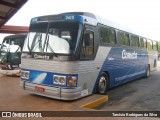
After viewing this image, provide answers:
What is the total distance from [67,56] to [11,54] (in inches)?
327

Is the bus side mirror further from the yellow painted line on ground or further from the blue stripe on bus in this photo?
the yellow painted line on ground

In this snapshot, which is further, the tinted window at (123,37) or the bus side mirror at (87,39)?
the tinted window at (123,37)

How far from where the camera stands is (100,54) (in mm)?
8992

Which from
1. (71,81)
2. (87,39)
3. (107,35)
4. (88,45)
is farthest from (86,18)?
(71,81)

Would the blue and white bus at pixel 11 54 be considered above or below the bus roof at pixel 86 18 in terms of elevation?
below

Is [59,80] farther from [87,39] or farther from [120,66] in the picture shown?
[120,66]

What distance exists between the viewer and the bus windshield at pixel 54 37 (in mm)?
7344

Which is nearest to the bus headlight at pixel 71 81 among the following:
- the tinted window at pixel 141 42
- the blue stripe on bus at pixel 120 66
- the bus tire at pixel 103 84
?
the blue stripe on bus at pixel 120 66

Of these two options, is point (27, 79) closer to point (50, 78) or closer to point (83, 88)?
point (50, 78)

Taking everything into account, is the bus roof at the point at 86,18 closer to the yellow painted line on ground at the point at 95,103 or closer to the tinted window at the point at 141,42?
the yellow painted line on ground at the point at 95,103

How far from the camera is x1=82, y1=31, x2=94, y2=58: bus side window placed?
777 centimetres

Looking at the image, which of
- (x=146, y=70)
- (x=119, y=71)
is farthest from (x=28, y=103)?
(x=146, y=70)

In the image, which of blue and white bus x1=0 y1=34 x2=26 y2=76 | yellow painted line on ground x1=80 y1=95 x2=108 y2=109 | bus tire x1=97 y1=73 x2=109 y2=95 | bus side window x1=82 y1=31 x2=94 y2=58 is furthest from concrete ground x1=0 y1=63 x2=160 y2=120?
blue and white bus x1=0 y1=34 x2=26 y2=76

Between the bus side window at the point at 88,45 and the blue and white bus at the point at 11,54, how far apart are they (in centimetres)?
719
